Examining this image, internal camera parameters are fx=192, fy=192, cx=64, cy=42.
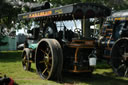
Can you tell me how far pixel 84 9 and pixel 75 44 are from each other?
1135 millimetres

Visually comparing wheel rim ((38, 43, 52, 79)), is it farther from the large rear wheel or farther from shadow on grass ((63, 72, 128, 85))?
shadow on grass ((63, 72, 128, 85))

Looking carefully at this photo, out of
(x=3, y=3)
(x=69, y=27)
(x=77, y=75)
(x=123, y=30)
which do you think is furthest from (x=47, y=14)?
(x=3, y=3)

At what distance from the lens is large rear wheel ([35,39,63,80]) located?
5.80 m

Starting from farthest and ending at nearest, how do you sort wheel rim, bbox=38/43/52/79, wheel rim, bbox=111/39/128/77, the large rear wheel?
wheel rim, bbox=111/39/128/77 → wheel rim, bbox=38/43/52/79 → the large rear wheel

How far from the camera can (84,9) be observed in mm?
6016

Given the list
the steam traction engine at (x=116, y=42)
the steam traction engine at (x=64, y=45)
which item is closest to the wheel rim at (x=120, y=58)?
the steam traction engine at (x=116, y=42)

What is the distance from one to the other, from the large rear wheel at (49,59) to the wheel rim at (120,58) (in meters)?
2.04

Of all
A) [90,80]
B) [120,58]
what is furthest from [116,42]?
[90,80]

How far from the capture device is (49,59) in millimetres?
6289

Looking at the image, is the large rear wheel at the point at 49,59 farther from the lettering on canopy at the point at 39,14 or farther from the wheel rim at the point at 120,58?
the wheel rim at the point at 120,58

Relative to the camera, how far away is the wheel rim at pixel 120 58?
659 centimetres

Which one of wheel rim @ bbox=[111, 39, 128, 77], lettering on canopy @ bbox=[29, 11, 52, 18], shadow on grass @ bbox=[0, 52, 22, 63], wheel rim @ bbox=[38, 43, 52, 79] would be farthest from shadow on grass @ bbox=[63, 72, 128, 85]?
shadow on grass @ bbox=[0, 52, 22, 63]

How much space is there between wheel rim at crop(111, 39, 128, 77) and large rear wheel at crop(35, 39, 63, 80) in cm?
204

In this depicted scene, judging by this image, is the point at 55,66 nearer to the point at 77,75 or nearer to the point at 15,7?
the point at 77,75
